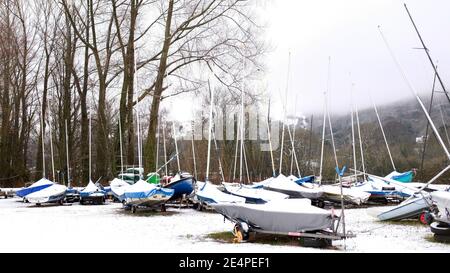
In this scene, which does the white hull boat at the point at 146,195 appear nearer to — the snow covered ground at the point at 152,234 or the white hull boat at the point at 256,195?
the snow covered ground at the point at 152,234

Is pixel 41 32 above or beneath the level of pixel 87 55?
above

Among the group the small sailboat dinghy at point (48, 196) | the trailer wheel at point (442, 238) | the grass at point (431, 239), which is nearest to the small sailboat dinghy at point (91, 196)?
the small sailboat dinghy at point (48, 196)

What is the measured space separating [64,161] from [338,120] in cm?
2859

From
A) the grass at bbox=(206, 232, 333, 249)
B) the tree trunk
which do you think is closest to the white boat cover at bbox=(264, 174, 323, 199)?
the grass at bbox=(206, 232, 333, 249)

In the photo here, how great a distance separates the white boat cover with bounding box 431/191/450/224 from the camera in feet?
33.8

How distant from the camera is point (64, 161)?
1400 inches

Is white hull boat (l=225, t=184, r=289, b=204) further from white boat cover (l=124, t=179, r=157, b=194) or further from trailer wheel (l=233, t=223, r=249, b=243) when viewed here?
trailer wheel (l=233, t=223, r=249, b=243)

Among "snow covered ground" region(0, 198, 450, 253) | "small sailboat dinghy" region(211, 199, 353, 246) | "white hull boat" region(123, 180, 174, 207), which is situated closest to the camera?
"snow covered ground" region(0, 198, 450, 253)

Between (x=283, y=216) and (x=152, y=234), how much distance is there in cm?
341

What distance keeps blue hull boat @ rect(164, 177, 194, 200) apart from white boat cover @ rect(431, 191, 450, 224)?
31.0 ft

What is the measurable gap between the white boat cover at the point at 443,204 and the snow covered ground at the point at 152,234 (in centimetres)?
57

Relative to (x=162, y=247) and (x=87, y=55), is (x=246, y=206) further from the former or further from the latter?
(x=87, y=55)
